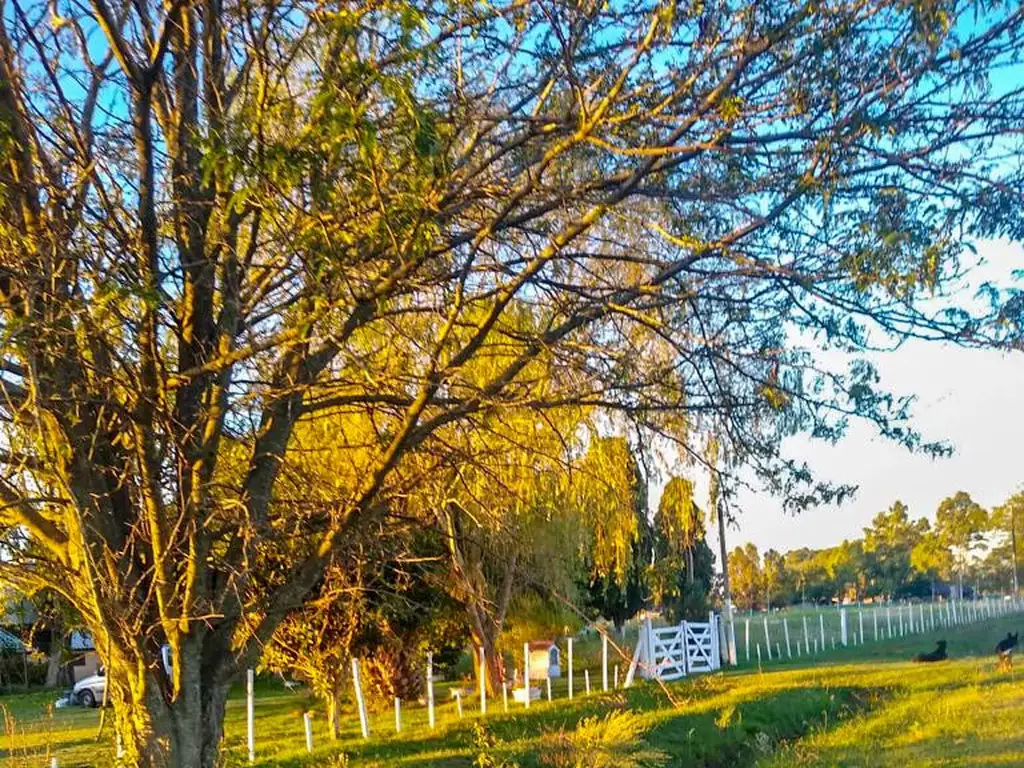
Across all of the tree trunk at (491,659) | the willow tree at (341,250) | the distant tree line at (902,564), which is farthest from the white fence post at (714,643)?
the distant tree line at (902,564)

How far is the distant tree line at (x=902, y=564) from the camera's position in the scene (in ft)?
244

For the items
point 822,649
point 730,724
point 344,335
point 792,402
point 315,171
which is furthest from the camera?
point 822,649

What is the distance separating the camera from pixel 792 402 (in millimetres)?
6887

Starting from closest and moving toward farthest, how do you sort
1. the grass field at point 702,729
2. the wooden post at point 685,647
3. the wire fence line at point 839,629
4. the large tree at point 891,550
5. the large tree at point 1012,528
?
the grass field at point 702,729 → the wooden post at point 685,647 → the wire fence line at point 839,629 → the large tree at point 1012,528 → the large tree at point 891,550

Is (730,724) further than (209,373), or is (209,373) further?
(730,724)

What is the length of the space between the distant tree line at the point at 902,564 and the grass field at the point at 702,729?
4834cm

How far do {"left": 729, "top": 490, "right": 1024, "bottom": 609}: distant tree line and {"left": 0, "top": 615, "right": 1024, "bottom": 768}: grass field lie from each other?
48.3m

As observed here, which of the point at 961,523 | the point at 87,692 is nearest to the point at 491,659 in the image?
the point at 87,692

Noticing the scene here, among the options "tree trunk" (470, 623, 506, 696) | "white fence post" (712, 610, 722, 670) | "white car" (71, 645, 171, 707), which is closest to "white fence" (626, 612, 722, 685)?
"white fence post" (712, 610, 722, 670)

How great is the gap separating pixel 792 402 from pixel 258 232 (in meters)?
3.55

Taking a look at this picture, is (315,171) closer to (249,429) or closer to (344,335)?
(344,335)

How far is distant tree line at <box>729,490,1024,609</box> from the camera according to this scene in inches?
2933

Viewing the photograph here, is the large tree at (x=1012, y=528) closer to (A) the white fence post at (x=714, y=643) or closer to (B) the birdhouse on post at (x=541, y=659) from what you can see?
(A) the white fence post at (x=714, y=643)

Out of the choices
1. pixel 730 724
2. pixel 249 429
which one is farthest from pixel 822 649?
pixel 249 429
